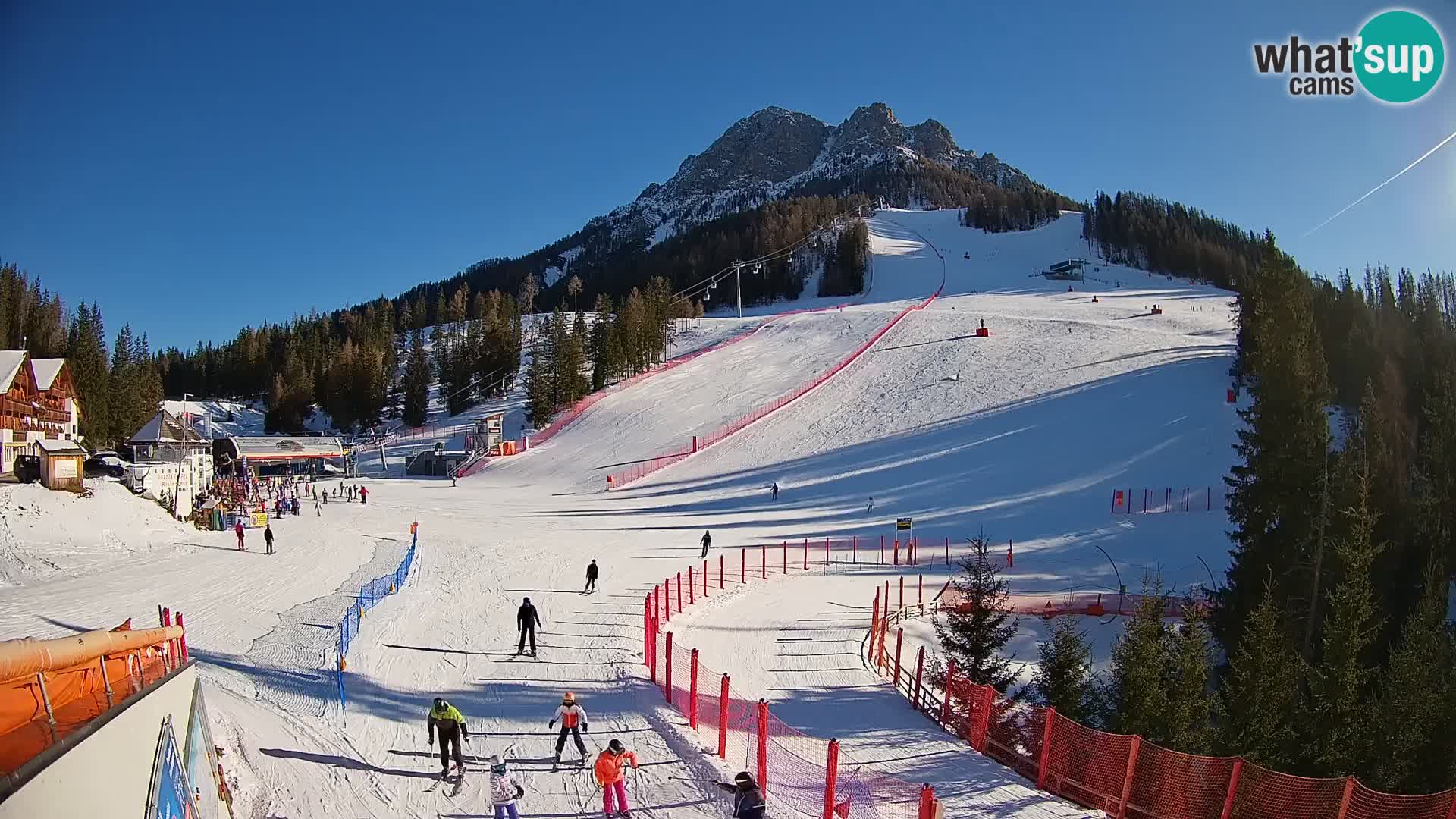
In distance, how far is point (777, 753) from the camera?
10.4 meters

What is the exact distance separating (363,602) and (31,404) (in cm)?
3142

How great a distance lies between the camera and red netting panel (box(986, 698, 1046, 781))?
1038cm

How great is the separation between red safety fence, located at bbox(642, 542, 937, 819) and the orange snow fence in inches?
246

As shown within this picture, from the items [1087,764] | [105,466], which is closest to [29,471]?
[105,466]

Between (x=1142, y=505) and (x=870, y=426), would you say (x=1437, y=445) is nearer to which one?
(x=1142, y=505)

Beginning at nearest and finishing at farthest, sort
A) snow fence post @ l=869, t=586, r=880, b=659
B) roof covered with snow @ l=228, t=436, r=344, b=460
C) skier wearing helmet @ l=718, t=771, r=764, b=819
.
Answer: skier wearing helmet @ l=718, t=771, r=764, b=819
snow fence post @ l=869, t=586, r=880, b=659
roof covered with snow @ l=228, t=436, r=344, b=460

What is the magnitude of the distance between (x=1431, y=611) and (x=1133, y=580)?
11348 mm

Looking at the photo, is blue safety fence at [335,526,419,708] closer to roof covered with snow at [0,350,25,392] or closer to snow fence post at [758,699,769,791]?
snow fence post at [758,699,769,791]

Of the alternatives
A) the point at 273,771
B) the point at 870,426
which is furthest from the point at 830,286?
the point at 273,771

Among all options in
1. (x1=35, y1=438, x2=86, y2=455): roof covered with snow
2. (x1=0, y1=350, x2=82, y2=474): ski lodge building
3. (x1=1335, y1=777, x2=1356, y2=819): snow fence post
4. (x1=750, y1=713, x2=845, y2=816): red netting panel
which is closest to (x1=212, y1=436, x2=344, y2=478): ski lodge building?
(x1=0, y1=350, x2=82, y2=474): ski lodge building

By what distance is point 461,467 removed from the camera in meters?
52.5

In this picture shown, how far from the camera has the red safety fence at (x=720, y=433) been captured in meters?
42.7

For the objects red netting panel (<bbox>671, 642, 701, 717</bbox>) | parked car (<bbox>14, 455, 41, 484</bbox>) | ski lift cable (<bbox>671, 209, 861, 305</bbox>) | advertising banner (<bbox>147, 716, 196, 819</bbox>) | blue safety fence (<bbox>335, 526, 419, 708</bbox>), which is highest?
ski lift cable (<bbox>671, 209, 861, 305</bbox>)

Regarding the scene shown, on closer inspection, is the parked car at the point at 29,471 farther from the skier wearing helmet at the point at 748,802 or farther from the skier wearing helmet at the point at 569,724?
the skier wearing helmet at the point at 748,802
